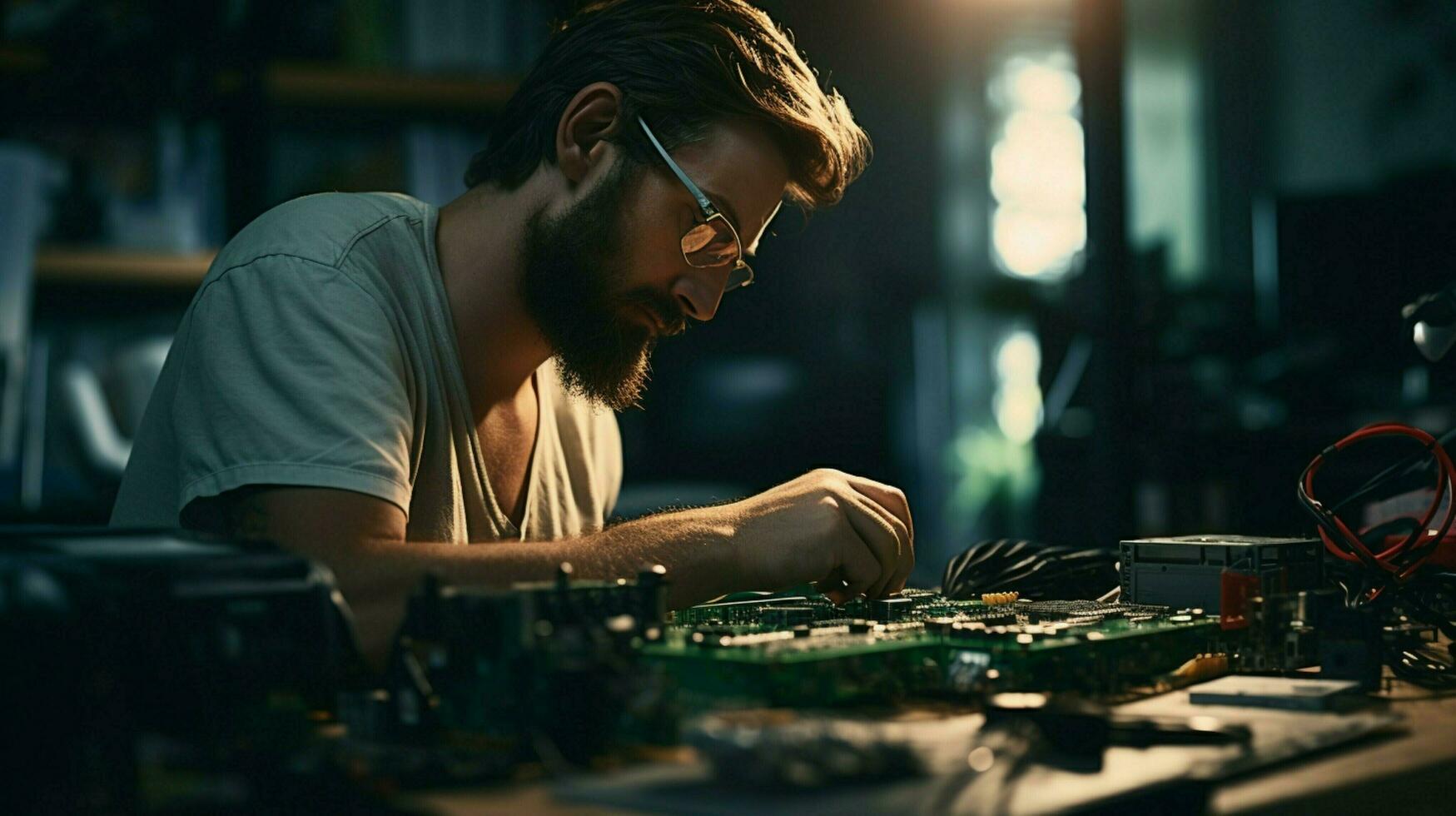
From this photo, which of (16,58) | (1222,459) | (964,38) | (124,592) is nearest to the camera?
(124,592)

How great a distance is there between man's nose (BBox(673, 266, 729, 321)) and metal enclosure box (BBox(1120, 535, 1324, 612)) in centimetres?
55

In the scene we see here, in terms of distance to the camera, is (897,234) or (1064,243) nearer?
(897,234)

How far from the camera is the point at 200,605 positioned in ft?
2.03

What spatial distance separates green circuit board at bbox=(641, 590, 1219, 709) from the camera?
73 centimetres

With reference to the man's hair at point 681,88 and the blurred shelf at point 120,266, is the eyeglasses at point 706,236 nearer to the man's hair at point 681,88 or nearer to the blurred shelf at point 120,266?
the man's hair at point 681,88

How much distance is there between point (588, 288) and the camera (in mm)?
1488

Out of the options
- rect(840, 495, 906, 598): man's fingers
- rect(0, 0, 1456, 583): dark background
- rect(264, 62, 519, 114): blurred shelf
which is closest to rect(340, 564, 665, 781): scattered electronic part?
rect(840, 495, 906, 598): man's fingers

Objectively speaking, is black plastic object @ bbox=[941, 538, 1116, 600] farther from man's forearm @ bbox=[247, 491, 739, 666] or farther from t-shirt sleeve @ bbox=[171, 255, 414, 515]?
t-shirt sleeve @ bbox=[171, 255, 414, 515]

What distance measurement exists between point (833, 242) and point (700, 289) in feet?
12.3

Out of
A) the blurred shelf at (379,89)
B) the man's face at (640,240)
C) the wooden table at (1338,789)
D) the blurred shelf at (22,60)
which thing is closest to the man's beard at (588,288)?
the man's face at (640,240)

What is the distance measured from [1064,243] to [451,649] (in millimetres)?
5824

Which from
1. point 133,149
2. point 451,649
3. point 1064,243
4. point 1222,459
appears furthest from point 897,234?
point 451,649

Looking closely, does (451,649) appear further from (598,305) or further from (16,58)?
(16,58)

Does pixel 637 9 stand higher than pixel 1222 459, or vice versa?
pixel 637 9
